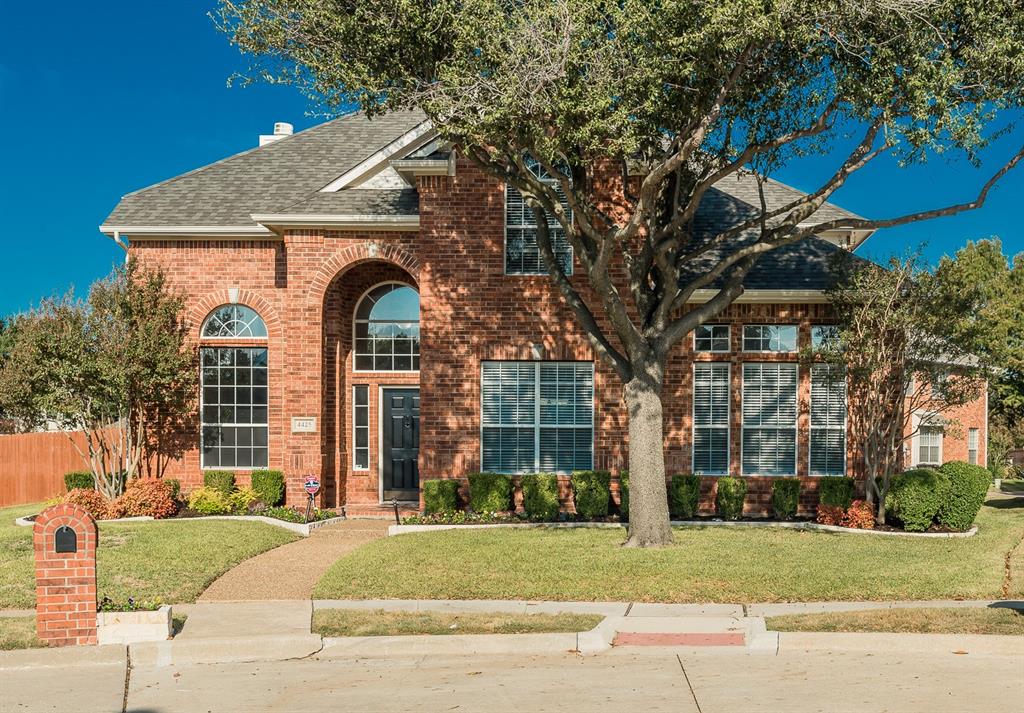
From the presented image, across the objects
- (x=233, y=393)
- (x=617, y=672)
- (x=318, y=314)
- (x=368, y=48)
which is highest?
(x=368, y=48)

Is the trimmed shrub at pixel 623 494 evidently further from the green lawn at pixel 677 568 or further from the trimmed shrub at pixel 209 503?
the trimmed shrub at pixel 209 503

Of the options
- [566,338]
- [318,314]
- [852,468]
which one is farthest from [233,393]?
[852,468]

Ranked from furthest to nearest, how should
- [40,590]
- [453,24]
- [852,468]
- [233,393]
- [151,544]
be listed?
[233,393], [852,468], [151,544], [453,24], [40,590]

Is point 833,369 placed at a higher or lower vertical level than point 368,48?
lower

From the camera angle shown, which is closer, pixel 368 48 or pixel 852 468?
pixel 368 48

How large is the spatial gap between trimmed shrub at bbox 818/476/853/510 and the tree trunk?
169 inches

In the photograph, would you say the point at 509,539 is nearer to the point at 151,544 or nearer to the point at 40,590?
the point at 151,544

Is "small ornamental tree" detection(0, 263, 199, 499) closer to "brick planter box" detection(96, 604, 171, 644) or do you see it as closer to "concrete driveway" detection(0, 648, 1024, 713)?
"brick planter box" detection(96, 604, 171, 644)

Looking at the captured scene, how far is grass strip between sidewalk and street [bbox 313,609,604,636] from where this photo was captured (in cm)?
905

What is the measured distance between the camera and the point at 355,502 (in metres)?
18.8

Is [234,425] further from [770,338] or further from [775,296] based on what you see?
[775,296]

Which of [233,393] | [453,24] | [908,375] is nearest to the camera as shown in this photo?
[453,24]

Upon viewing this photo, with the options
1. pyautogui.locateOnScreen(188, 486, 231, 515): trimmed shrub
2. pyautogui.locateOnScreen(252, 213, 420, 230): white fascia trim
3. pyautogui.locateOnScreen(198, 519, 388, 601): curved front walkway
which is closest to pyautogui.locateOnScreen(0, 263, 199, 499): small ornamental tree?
pyautogui.locateOnScreen(188, 486, 231, 515): trimmed shrub

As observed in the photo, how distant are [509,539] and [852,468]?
672cm
